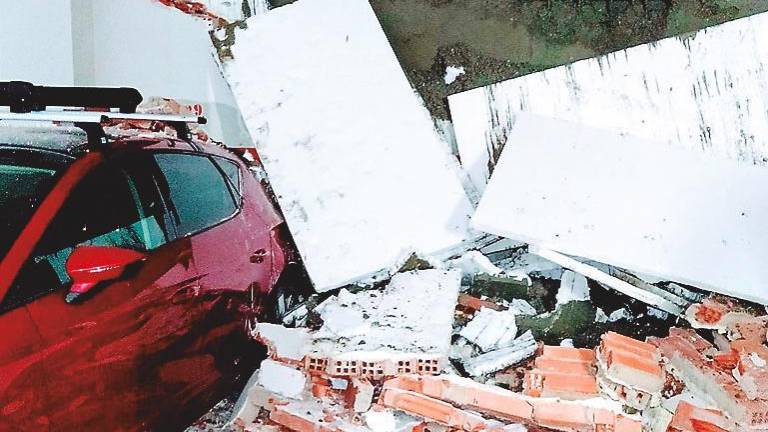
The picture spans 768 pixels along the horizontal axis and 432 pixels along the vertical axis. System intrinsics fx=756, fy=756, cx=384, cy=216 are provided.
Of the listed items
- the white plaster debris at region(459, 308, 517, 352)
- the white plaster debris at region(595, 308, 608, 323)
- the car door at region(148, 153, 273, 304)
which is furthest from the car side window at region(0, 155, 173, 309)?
the white plaster debris at region(595, 308, 608, 323)

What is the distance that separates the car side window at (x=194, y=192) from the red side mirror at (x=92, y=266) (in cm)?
38

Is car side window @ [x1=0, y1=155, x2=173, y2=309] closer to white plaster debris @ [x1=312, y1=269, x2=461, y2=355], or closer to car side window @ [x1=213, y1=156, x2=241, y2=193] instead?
car side window @ [x1=213, y1=156, x2=241, y2=193]

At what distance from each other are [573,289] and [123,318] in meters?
1.67

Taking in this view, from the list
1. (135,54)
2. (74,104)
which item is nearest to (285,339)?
(74,104)

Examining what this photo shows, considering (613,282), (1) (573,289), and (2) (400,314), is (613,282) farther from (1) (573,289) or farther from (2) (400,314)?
(2) (400,314)

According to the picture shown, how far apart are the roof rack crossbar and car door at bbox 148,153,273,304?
0.69 ft

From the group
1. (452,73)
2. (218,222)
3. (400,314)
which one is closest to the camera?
(218,222)

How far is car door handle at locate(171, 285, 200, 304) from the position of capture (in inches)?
90.7

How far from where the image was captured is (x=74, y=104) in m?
2.43

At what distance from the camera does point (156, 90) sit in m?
3.47

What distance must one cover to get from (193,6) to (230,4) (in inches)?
7.1

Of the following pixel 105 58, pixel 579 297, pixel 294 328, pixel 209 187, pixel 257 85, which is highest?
pixel 105 58

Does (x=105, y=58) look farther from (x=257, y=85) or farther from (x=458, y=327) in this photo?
(x=458, y=327)

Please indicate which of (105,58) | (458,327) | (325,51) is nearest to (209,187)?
(325,51)
